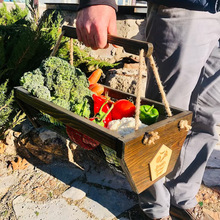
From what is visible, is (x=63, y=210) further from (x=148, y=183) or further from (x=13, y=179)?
(x=148, y=183)

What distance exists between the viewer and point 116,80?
338cm

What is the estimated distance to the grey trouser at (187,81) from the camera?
5.34ft

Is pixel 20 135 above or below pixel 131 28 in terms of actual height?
below

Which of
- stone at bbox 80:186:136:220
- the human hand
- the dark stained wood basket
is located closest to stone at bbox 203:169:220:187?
stone at bbox 80:186:136:220

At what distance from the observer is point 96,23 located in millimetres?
1354

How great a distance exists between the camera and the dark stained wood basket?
3.87 feet

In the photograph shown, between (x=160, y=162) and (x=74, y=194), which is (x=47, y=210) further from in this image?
(x=160, y=162)

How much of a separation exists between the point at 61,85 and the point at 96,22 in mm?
515

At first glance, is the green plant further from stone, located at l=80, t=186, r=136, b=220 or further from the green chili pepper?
the green chili pepper

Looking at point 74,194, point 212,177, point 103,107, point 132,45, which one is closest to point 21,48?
point 103,107

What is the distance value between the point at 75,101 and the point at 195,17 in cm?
96

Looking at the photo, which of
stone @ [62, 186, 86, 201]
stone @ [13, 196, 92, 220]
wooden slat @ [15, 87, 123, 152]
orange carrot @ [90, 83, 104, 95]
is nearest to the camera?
wooden slat @ [15, 87, 123, 152]

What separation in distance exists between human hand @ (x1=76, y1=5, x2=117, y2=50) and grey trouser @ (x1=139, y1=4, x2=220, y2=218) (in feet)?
1.46

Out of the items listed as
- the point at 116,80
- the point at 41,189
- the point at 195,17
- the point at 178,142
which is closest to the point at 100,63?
the point at 116,80
